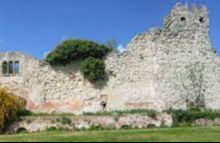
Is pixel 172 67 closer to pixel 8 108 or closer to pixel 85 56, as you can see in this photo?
pixel 85 56

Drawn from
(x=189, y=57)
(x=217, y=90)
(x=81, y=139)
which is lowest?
(x=81, y=139)

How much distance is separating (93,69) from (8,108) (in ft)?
19.8

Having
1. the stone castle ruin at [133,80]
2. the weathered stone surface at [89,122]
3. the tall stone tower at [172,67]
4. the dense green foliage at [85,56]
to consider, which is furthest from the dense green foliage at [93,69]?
the weathered stone surface at [89,122]

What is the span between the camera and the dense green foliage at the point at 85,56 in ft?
104

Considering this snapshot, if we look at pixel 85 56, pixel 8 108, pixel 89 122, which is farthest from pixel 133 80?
pixel 8 108

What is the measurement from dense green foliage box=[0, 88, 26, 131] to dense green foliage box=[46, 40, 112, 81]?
3930 mm

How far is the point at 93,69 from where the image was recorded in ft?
104

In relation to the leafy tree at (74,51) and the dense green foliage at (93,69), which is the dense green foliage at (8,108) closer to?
the leafy tree at (74,51)

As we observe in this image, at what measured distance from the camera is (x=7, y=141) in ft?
64.0

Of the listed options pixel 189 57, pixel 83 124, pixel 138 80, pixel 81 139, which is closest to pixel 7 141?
pixel 81 139

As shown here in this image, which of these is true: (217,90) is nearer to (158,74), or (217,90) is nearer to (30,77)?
(158,74)

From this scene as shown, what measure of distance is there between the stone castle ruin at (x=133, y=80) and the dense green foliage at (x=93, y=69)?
0.42 metres

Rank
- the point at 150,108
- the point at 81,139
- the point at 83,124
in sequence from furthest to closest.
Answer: the point at 150,108, the point at 83,124, the point at 81,139

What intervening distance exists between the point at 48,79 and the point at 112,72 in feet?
12.9
